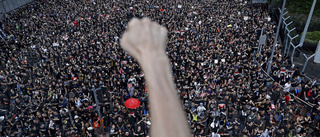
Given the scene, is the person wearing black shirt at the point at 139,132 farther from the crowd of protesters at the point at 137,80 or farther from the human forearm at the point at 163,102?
the human forearm at the point at 163,102

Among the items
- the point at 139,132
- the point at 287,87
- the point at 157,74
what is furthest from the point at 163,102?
the point at 287,87

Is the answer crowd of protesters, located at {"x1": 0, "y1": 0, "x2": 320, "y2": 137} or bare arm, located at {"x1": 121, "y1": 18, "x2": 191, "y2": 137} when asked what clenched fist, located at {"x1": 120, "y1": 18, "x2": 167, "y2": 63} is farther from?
crowd of protesters, located at {"x1": 0, "y1": 0, "x2": 320, "y2": 137}

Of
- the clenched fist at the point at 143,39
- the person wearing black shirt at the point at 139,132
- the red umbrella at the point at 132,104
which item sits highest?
the clenched fist at the point at 143,39

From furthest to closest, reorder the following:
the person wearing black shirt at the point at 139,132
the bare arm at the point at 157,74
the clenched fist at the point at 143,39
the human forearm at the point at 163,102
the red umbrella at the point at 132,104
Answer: the clenched fist at the point at 143,39, the bare arm at the point at 157,74, the human forearm at the point at 163,102, the red umbrella at the point at 132,104, the person wearing black shirt at the point at 139,132

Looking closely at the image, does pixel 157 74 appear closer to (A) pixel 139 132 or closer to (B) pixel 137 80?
(B) pixel 137 80

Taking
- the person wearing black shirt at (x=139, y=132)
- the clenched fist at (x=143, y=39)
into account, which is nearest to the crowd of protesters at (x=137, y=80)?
the person wearing black shirt at (x=139, y=132)

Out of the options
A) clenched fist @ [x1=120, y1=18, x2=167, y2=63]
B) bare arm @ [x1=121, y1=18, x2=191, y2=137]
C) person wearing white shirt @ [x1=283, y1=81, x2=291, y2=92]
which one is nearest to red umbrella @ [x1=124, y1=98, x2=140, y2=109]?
bare arm @ [x1=121, y1=18, x2=191, y2=137]
